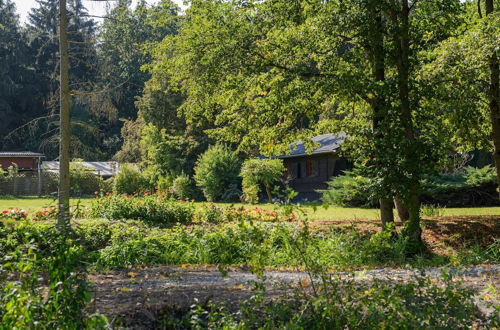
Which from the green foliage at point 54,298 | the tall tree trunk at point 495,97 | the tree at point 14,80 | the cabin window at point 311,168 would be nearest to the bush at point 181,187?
the cabin window at point 311,168

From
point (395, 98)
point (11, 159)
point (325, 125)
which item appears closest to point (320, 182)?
point (325, 125)

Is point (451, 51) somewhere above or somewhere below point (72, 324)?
above

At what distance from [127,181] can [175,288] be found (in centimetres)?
2979

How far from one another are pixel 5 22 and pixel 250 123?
50740mm

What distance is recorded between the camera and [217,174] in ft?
111

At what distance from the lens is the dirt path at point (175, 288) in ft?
16.7

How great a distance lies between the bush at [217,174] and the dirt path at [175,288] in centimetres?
2413

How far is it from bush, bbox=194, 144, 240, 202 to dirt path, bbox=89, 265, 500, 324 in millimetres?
24128

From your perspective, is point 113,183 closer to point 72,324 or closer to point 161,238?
point 161,238

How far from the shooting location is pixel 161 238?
1128cm

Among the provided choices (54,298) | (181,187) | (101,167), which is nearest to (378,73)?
(54,298)

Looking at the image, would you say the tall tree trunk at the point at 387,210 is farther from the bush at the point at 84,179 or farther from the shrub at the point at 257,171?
the bush at the point at 84,179

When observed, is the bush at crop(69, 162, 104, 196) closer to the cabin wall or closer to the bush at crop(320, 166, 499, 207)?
the cabin wall

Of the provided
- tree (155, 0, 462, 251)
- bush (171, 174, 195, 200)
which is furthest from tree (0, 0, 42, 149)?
tree (155, 0, 462, 251)
